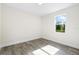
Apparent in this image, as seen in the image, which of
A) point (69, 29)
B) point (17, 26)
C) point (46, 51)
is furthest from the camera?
point (17, 26)

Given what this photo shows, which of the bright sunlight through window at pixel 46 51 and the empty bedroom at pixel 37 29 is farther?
the empty bedroom at pixel 37 29

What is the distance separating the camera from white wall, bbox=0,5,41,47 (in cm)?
315

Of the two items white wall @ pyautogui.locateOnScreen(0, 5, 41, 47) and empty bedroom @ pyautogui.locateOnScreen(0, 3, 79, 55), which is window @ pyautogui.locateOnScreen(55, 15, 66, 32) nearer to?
empty bedroom @ pyautogui.locateOnScreen(0, 3, 79, 55)

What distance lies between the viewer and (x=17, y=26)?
3588 mm

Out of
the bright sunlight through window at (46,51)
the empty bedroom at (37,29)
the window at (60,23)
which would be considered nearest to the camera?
the bright sunlight through window at (46,51)

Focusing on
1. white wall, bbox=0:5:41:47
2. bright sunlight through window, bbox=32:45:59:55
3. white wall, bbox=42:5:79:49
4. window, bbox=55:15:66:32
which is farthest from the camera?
window, bbox=55:15:66:32

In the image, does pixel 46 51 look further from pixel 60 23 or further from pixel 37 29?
pixel 37 29

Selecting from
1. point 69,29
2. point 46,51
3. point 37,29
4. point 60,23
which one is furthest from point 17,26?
point 69,29

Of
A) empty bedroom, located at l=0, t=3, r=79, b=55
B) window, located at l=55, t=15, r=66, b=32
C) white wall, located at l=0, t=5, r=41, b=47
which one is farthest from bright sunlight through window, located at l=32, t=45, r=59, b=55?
white wall, located at l=0, t=5, r=41, b=47

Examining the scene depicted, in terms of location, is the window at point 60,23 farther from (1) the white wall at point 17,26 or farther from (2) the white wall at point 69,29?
(1) the white wall at point 17,26

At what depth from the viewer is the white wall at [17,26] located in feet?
10.3

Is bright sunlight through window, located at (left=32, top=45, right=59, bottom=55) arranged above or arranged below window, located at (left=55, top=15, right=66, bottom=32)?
below

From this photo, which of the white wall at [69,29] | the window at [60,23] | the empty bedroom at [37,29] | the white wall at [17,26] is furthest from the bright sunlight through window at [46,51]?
the white wall at [17,26]

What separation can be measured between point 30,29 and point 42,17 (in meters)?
1.54
